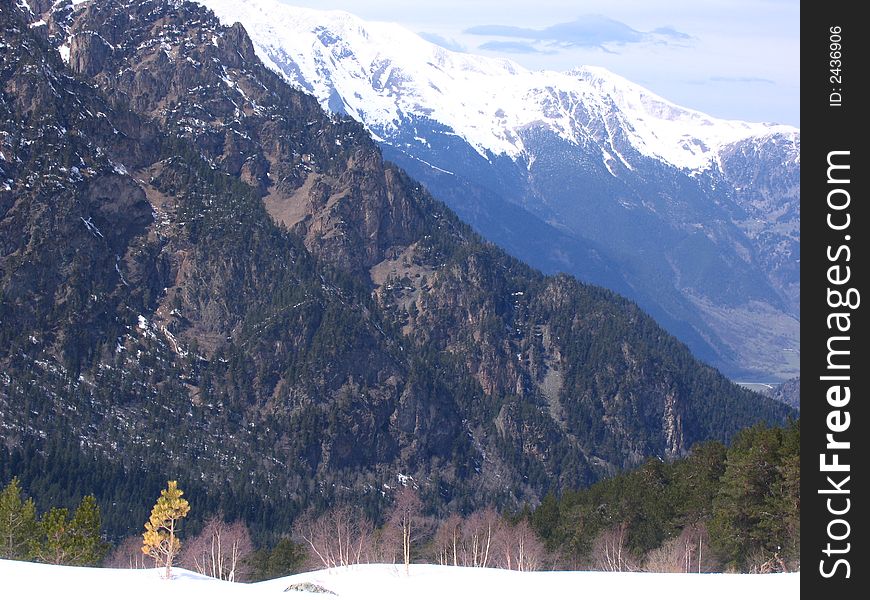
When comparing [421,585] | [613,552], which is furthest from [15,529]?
[613,552]

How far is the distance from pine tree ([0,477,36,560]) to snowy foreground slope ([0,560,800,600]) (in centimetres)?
3659

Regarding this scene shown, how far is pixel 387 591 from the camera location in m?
101

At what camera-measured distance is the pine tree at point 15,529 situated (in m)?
148

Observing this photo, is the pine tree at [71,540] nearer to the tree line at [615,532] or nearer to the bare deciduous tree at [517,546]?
the tree line at [615,532]

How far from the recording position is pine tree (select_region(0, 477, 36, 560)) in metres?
148

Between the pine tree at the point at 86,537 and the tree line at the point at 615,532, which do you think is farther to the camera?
the pine tree at the point at 86,537

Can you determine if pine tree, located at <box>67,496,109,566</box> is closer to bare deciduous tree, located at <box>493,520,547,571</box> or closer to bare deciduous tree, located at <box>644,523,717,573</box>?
bare deciduous tree, located at <box>493,520,547,571</box>

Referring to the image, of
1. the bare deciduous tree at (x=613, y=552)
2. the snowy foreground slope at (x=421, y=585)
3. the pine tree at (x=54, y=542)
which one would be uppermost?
the bare deciduous tree at (x=613, y=552)

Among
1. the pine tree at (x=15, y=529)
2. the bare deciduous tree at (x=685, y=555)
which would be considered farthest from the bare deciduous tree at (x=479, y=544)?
the pine tree at (x=15, y=529)

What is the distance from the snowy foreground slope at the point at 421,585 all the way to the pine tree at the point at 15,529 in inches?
1441

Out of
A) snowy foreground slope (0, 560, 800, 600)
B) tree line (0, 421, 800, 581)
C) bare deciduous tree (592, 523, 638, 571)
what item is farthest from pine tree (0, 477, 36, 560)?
bare deciduous tree (592, 523, 638, 571)

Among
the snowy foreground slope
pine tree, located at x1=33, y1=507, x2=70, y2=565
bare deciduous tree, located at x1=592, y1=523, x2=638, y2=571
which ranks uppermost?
bare deciduous tree, located at x1=592, y1=523, x2=638, y2=571
